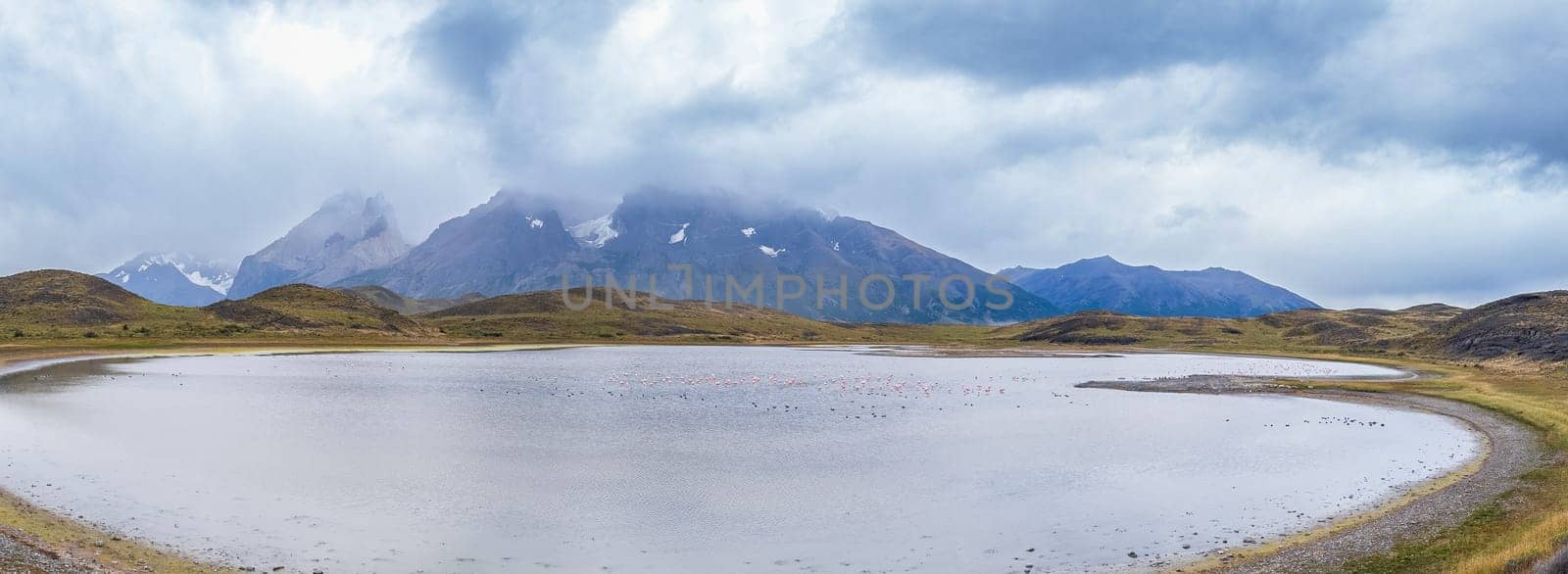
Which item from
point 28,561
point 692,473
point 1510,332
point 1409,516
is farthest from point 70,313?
point 1510,332

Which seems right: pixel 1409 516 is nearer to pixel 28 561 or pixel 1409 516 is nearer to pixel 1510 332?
pixel 28 561

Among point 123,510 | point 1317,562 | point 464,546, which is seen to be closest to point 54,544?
point 123,510

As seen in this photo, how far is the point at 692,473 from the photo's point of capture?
136ft

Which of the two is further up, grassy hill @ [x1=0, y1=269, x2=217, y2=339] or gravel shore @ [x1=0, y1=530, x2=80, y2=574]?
grassy hill @ [x1=0, y1=269, x2=217, y2=339]

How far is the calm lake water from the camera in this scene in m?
28.1

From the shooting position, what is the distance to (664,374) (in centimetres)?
11556

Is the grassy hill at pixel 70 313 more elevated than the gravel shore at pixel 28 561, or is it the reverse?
the grassy hill at pixel 70 313

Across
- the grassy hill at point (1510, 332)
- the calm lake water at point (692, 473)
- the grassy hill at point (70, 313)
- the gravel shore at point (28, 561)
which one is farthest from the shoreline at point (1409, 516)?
the grassy hill at point (70, 313)

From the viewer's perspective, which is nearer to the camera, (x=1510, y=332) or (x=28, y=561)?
(x=28, y=561)

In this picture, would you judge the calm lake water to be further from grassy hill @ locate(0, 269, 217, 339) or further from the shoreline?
grassy hill @ locate(0, 269, 217, 339)

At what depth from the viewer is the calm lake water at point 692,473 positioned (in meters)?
28.1

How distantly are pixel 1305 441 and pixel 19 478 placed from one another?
6436 cm

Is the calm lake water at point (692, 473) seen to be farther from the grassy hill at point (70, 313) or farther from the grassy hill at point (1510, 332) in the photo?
the grassy hill at point (70, 313)

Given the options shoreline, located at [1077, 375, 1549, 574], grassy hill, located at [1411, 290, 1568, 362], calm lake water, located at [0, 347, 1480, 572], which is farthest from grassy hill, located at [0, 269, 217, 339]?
grassy hill, located at [1411, 290, 1568, 362]
